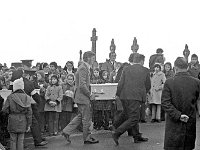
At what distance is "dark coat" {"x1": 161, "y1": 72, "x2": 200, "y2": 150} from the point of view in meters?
6.64

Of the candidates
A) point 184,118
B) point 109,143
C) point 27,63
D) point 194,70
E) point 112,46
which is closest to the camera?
point 184,118

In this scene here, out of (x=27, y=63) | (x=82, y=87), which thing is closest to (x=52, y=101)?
(x=27, y=63)

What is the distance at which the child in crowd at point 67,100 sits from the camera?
1109 centimetres

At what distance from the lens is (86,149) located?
29.7 feet

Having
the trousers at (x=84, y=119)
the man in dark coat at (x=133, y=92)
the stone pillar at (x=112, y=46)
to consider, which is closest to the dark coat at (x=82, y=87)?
the trousers at (x=84, y=119)

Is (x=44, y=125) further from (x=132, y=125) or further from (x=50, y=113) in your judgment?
(x=132, y=125)

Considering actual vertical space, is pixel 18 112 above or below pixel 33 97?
below

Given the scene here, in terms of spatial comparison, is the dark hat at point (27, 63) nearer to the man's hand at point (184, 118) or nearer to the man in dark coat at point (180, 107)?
the man in dark coat at point (180, 107)

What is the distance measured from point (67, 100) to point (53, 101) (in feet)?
1.98

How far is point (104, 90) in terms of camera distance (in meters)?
11.3

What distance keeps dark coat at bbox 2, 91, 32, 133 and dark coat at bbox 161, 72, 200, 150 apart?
3.03 metres

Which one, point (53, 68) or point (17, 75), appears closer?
point (17, 75)

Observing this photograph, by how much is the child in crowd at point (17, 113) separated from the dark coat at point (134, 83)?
2.14m

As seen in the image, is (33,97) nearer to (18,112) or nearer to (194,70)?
(18,112)
